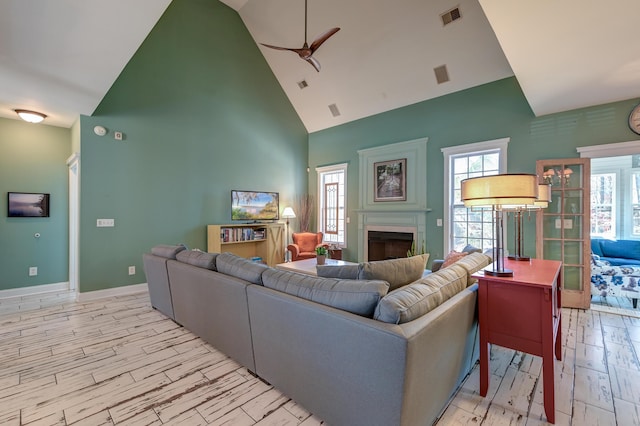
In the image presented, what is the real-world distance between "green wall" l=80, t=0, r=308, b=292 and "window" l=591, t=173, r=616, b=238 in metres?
6.64

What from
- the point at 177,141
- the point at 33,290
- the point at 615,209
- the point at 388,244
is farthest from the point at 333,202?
the point at 615,209

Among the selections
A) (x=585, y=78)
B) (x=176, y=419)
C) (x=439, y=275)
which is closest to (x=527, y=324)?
(x=439, y=275)

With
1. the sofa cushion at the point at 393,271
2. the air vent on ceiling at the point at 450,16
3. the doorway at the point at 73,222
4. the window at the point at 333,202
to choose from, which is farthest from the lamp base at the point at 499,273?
the doorway at the point at 73,222

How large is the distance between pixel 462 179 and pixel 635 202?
13.1ft

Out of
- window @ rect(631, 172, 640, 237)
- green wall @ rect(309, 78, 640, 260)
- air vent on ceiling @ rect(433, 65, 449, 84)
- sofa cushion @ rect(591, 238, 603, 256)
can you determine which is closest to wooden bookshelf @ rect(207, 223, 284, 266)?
green wall @ rect(309, 78, 640, 260)

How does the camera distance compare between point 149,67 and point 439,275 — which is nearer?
point 439,275

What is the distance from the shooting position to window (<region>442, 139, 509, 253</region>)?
4422 mm

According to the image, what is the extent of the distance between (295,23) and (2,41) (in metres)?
3.98

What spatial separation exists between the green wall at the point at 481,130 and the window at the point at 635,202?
3.06 meters

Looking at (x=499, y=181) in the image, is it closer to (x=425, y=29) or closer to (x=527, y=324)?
(x=527, y=324)

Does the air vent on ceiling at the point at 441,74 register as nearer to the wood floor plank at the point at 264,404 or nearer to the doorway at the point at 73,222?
the wood floor plank at the point at 264,404

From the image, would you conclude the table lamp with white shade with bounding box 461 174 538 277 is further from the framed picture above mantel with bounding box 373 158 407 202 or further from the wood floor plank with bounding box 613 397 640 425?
the framed picture above mantel with bounding box 373 158 407 202

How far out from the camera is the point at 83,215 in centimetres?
401

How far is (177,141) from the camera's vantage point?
4910 mm
